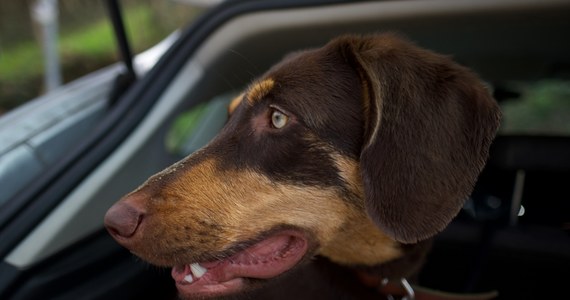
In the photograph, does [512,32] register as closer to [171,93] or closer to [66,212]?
[171,93]

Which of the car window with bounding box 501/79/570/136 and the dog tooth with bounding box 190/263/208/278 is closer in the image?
the dog tooth with bounding box 190/263/208/278

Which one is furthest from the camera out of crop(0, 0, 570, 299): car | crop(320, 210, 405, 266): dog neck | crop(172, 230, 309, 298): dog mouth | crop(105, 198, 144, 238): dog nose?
crop(0, 0, 570, 299): car

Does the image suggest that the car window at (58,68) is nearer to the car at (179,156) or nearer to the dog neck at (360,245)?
the car at (179,156)

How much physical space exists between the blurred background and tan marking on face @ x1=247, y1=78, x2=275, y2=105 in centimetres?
830

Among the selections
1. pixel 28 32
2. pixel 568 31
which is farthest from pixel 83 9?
pixel 568 31

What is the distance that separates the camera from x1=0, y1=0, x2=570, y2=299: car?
2.28m

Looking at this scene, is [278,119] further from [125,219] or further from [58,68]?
[58,68]

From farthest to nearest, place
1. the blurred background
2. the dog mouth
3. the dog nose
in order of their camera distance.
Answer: the blurred background, the dog mouth, the dog nose

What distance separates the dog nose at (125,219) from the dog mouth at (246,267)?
21cm

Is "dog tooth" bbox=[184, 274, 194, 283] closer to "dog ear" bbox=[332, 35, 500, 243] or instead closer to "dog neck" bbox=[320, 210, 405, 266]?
"dog neck" bbox=[320, 210, 405, 266]

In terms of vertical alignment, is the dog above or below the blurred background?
above

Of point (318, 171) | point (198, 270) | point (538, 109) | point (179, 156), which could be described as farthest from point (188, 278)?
point (538, 109)

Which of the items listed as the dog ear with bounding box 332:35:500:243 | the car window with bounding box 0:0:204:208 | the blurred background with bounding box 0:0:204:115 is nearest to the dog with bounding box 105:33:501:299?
the dog ear with bounding box 332:35:500:243

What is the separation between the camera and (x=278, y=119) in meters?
1.82
